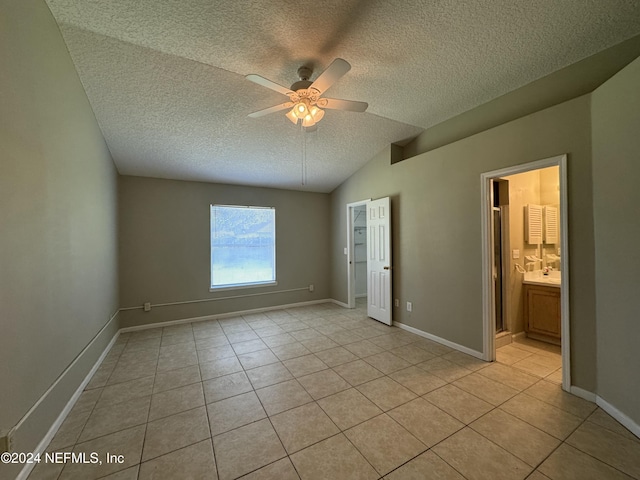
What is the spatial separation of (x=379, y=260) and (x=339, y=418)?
2.62 meters

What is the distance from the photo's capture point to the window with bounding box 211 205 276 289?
4617mm

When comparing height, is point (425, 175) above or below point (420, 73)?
below

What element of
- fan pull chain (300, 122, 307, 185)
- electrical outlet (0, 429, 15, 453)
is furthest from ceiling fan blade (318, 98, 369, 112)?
electrical outlet (0, 429, 15, 453)

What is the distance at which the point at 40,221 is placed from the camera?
1.63m

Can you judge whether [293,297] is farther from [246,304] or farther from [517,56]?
[517,56]

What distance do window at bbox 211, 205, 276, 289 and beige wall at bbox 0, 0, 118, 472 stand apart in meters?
2.13

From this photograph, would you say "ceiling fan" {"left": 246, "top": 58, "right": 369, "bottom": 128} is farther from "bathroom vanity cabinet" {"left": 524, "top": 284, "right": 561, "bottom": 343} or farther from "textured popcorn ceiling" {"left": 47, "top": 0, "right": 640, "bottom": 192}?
"bathroom vanity cabinet" {"left": 524, "top": 284, "right": 561, "bottom": 343}

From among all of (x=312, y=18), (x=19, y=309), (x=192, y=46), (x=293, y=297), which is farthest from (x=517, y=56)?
(x=293, y=297)

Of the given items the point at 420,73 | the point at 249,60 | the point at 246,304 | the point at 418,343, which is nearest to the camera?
the point at 249,60

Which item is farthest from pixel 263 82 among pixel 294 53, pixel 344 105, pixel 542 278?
pixel 542 278

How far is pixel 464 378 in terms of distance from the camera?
2439mm

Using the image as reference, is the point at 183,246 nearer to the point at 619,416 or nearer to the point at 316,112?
the point at 316,112

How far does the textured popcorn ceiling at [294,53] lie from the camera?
174cm

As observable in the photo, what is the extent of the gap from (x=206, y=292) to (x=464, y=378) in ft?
13.2
